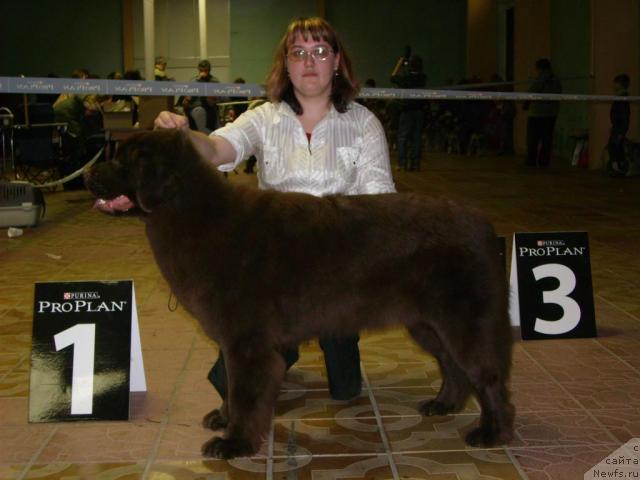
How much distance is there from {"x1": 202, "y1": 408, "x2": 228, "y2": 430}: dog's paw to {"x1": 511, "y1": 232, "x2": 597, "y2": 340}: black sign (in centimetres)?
220

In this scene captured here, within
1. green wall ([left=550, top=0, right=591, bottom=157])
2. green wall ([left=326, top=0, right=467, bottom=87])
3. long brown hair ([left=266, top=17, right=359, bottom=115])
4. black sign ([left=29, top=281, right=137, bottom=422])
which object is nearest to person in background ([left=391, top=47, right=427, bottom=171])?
green wall ([left=550, top=0, right=591, bottom=157])

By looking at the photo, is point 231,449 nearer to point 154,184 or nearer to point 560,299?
point 154,184

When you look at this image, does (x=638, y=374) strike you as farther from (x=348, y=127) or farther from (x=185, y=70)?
(x=185, y=70)

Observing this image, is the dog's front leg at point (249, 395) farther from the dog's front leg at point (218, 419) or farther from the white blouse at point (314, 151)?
the white blouse at point (314, 151)

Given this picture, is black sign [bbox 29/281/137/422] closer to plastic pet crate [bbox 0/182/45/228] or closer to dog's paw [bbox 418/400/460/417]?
dog's paw [bbox 418/400/460/417]

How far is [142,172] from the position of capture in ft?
10.5

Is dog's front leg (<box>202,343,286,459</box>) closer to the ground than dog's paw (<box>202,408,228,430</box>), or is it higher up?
higher up

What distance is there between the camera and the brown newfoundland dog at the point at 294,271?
10.9 ft

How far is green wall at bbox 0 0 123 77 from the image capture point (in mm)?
28031

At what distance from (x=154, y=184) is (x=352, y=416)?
158 cm

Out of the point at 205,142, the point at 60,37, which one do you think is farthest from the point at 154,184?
the point at 60,37

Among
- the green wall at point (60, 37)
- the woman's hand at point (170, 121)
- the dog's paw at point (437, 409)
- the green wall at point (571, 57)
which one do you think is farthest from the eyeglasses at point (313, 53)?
the green wall at point (60, 37)

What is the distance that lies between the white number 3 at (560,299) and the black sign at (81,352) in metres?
2.60

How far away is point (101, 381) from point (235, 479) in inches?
38.2
